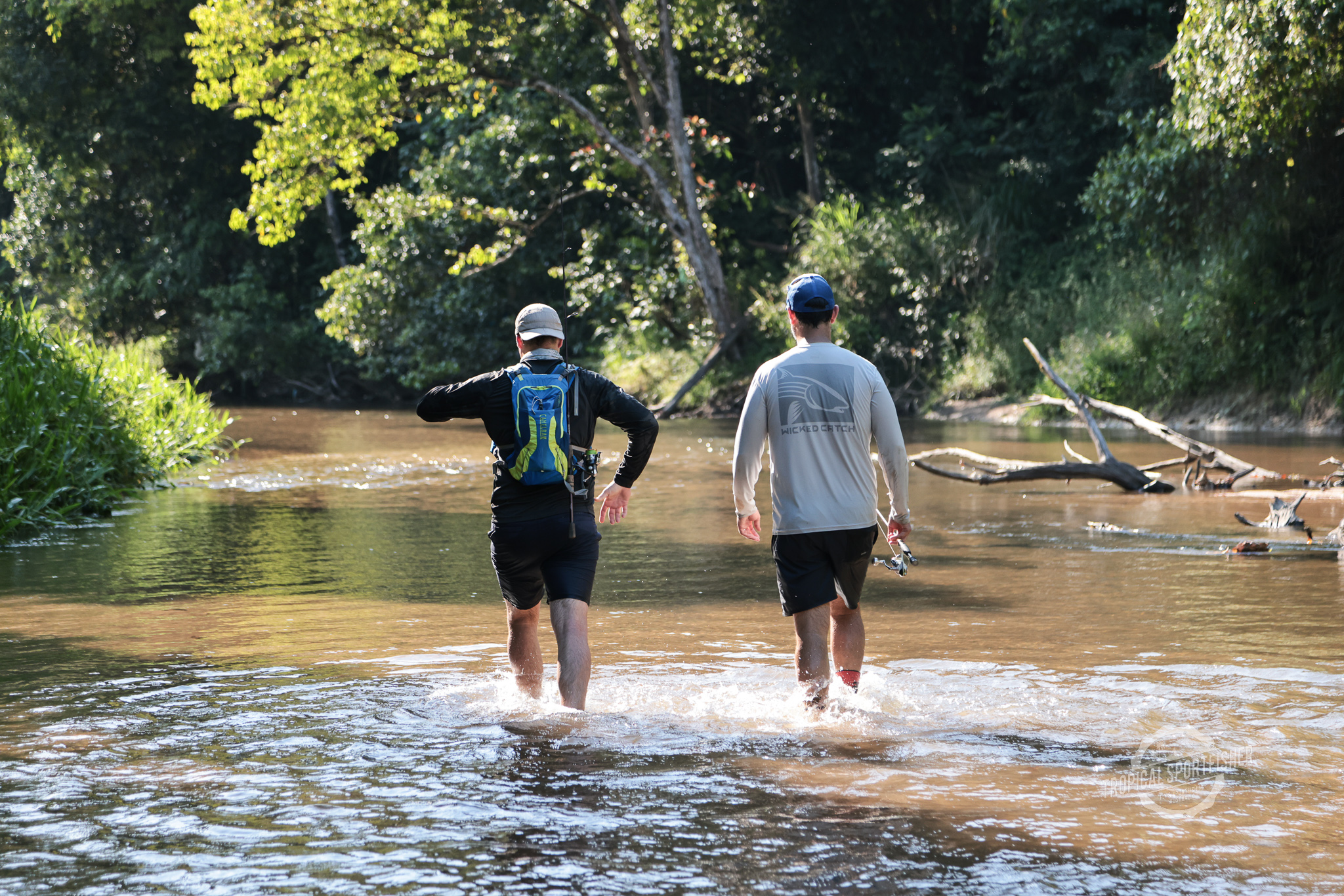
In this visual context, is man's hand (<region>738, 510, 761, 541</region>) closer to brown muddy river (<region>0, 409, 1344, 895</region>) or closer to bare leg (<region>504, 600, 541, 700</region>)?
brown muddy river (<region>0, 409, 1344, 895</region>)

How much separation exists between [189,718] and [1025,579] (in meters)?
5.58

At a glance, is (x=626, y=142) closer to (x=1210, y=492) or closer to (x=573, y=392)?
(x=1210, y=492)

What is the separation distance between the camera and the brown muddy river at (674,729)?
14.1 feet

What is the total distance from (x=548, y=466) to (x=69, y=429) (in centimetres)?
Answer: 874

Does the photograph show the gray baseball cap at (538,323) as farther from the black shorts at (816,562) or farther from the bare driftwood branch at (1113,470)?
the bare driftwood branch at (1113,470)

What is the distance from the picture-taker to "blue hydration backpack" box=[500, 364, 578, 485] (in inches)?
239

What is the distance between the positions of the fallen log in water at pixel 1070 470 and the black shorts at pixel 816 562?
7.92m

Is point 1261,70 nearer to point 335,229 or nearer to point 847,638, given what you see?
point 847,638

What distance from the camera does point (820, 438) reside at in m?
6.05

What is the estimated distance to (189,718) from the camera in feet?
19.7

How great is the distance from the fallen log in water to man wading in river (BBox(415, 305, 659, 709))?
319 inches

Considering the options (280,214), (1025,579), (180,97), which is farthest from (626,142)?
(1025,579)

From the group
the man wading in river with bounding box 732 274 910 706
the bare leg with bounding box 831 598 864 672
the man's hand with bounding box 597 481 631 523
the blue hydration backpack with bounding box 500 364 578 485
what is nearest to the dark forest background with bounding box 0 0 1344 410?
the man wading in river with bounding box 732 274 910 706
